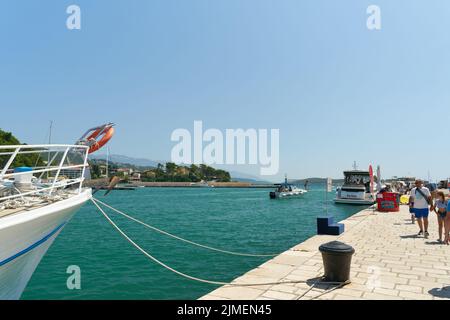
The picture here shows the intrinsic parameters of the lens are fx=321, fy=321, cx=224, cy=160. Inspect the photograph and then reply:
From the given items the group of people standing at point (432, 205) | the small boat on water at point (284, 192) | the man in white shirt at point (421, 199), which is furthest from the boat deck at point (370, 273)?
the small boat on water at point (284, 192)

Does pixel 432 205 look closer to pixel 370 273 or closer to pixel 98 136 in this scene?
pixel 370 273

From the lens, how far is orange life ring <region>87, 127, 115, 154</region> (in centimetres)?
779

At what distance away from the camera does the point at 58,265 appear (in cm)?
1196

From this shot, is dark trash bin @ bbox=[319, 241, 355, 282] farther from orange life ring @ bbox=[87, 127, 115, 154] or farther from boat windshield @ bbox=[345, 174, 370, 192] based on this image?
boat windshield @ bbox=[345, 174, 370, 192]

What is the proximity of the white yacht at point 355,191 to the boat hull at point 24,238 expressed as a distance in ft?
109

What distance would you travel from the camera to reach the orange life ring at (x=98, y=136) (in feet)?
25.6

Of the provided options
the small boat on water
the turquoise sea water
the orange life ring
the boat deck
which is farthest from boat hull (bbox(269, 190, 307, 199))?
the orange life ring

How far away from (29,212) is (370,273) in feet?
22.8

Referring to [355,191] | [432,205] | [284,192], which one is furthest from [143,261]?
[284,192]

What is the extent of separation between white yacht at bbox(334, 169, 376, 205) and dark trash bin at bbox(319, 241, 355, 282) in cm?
3047

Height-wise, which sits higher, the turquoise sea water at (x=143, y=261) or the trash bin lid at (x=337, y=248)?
the trash bin lid at (x=337, y=248)

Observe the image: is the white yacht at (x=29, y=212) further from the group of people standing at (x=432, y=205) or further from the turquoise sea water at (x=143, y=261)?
the group of people standing at (x=432, y=205)
